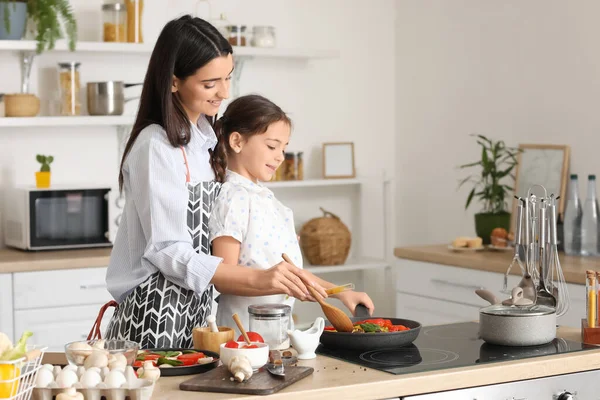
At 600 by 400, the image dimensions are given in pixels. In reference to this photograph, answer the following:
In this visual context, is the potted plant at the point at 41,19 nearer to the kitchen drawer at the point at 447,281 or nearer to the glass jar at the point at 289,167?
the glass jar at the point at 289,167

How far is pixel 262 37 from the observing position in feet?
15.2

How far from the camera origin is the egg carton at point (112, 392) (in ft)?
5.37

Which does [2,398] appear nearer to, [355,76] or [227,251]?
[227,251]

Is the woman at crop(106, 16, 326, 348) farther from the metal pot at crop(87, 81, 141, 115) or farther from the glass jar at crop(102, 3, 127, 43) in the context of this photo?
the glass jar at crop(102, 3, 127, 43)

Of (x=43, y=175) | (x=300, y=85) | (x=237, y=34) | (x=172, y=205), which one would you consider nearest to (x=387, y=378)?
(x=172, y=205)

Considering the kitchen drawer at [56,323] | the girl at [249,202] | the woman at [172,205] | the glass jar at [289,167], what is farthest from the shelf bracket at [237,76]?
the woman at [172,205]

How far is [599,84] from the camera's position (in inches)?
156

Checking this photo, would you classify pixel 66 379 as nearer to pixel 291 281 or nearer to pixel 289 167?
pixel 291 281

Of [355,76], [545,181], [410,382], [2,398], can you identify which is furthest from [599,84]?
[2,398]

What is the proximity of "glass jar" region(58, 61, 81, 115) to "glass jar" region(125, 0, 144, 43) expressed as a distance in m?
0.29

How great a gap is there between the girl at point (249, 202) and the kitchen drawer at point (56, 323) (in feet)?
5.14

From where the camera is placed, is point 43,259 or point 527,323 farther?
point 43,259

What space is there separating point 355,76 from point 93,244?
1830 mm

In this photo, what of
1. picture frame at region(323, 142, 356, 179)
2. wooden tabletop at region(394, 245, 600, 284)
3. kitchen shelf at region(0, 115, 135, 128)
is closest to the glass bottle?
picture frame at region(323, 142, 356, 179)
